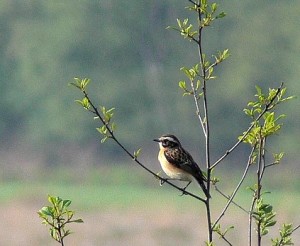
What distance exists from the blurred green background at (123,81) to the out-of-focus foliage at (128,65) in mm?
45

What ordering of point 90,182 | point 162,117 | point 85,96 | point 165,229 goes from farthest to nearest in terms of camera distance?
1. point 162,117
2. point 90,182
3. point 165,229
4. point 85,96

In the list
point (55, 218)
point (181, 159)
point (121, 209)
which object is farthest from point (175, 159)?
point (121, 209)

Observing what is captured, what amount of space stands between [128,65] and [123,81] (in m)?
1.34

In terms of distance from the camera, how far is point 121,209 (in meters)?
39.6

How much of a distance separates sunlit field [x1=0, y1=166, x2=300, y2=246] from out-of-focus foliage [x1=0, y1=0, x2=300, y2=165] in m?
3.30

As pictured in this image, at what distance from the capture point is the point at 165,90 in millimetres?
59344

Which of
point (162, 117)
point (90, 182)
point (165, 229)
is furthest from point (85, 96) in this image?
point (162, 117)

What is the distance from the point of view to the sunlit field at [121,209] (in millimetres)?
29812

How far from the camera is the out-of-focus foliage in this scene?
188ft

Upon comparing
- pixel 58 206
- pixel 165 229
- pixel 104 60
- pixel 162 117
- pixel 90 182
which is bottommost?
pixel 58 206

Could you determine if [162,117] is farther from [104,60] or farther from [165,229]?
[165,229]

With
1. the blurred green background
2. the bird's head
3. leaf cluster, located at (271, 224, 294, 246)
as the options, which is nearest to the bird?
the bird's head

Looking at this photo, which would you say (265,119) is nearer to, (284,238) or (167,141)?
(284,238)

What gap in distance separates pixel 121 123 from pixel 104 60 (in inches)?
159
